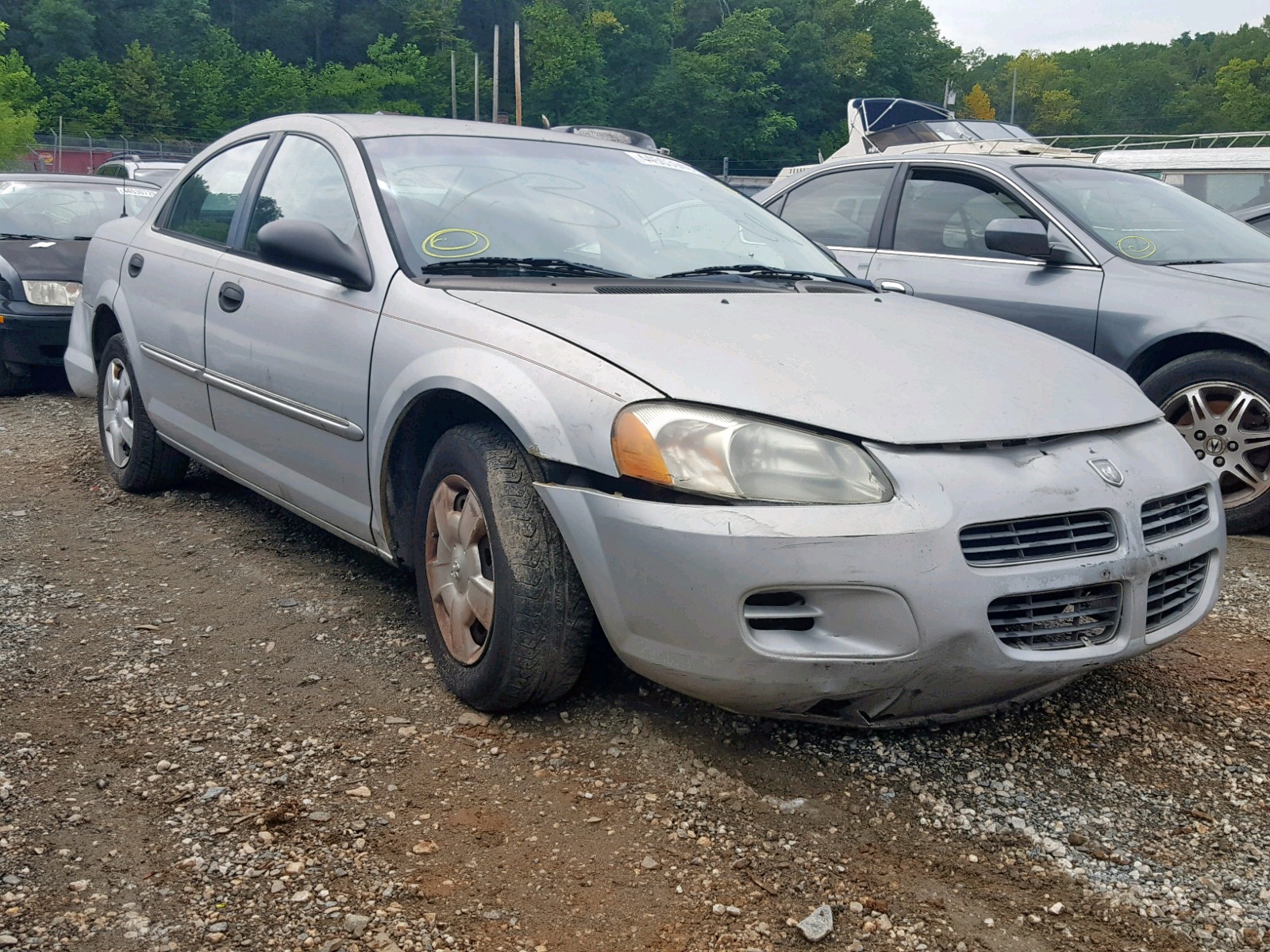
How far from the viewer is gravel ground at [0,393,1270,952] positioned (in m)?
2.14

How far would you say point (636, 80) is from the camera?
327 feet

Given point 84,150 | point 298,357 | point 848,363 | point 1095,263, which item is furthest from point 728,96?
point 848,363

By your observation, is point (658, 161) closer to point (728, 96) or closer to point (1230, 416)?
point (1230, 416)

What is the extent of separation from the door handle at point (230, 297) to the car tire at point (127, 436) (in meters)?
0.97

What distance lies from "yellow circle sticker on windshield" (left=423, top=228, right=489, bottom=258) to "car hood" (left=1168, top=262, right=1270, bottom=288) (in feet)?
10.4

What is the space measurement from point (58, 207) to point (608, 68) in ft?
318

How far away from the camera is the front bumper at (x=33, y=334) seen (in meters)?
7.61

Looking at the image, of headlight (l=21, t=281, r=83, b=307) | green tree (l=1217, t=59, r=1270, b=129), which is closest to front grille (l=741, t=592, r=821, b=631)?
headlight (l=21, t=281, r=83, b=307)

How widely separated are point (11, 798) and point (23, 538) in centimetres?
223

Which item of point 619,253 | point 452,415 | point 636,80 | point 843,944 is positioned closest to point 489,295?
point 452,415

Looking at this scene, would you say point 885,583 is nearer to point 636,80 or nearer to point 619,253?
point 619,253

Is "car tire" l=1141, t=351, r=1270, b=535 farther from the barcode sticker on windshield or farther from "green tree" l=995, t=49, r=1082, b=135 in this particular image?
"green tree" l=995, t=49, r=1082, b=135

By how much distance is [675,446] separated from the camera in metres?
2.46

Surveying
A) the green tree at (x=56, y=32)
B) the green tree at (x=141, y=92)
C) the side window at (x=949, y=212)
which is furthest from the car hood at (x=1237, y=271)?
the green tree at (x=56, y=32)
